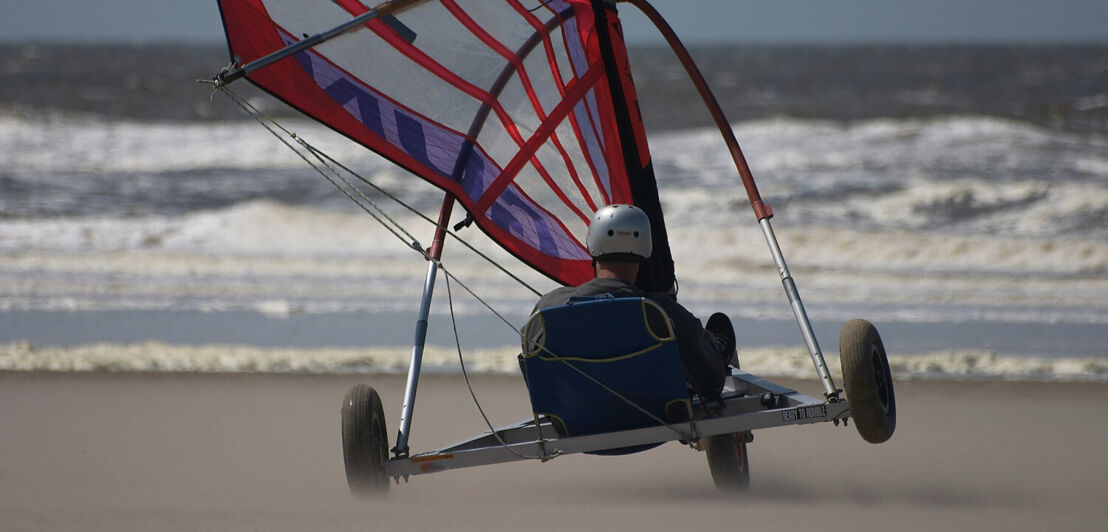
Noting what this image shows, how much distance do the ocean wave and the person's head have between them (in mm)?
3195

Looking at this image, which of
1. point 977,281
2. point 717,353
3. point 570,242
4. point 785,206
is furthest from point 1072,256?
point 717,353

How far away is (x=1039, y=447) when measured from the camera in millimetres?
5789

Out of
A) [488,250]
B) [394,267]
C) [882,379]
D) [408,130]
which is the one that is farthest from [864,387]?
[488,250]

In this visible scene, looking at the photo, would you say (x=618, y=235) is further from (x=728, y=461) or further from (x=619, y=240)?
(x=728, y=461)

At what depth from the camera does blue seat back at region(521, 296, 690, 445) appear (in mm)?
4254

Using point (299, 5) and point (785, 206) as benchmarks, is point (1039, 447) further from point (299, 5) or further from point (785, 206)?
point (785, 206)

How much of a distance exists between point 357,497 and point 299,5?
76.6 inches

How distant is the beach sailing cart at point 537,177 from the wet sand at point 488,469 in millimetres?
270

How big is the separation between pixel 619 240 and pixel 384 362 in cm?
370

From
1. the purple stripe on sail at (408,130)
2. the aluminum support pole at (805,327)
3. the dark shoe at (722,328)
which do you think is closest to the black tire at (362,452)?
the purple stripe on sail at (408,130)

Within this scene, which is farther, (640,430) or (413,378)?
(413,378)

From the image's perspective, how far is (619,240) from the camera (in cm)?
446

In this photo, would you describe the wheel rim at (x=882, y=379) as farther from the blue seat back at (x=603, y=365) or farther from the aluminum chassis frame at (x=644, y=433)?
the blue seat back at (x=603, y=365)

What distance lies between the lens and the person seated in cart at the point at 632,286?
4.39 metres
